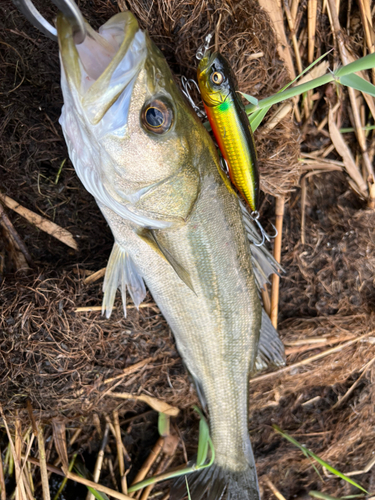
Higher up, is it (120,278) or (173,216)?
(173,216)

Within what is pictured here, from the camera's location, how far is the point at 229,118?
4.77 ft

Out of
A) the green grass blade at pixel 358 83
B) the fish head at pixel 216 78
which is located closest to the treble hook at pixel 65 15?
the fish head at pixel 216 78

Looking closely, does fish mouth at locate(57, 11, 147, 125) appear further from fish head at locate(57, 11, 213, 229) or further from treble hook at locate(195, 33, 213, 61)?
treble hook at locate(195, 33, 213, 61)

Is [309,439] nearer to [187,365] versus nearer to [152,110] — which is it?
[187,365]

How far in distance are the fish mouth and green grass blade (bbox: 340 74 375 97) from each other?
75cm

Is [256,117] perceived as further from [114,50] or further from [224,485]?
[224,485]

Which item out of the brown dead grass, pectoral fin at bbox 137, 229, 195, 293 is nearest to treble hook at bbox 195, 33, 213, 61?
the brown dead grass

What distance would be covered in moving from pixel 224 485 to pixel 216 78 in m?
2.29

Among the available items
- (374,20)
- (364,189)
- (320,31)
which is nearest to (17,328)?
(364,189)

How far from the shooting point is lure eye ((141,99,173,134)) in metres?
1.26

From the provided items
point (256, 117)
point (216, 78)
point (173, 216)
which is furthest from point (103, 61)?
point (256, 117)

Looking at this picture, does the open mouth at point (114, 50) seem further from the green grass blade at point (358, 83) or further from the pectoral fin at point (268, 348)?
the pectoral fin at point (268, 348)

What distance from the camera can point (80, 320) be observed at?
207cm

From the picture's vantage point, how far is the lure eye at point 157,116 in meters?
1.26
